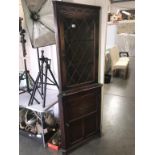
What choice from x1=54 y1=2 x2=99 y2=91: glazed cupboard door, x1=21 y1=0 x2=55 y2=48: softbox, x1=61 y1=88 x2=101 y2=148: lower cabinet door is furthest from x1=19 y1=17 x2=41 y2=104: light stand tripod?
x1=54 y1=2 x2=99 y2=91: glazed cupboard door

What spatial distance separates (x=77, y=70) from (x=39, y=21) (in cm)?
79

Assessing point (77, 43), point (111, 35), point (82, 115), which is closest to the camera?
point (77, 43)

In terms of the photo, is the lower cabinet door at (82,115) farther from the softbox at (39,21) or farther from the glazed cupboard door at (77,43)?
the softbox at (39,21)

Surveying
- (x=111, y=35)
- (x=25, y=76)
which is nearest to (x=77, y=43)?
(x=111, y=35)

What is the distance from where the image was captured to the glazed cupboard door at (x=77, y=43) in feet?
6.13

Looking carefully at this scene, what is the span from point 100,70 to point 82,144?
3.49 ft

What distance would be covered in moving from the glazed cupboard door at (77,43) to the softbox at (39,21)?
38cm

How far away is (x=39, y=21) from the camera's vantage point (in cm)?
221

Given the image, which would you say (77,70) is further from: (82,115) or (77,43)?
(82,115)

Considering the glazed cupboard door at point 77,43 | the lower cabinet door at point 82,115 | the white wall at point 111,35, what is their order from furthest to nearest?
the white wall at point 111,35 < the lower cabinet door at point 82,115 < the glazed cupboard door at point 77,43

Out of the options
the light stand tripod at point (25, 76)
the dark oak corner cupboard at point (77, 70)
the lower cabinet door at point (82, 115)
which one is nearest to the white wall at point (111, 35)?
the dark oak corner cupboard at point (77, 70)
